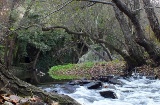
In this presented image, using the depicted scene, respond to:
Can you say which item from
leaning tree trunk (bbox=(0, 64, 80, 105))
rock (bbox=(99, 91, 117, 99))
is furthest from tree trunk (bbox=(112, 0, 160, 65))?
leaning tree trunk (bbox=(0, 64, 80, 105))

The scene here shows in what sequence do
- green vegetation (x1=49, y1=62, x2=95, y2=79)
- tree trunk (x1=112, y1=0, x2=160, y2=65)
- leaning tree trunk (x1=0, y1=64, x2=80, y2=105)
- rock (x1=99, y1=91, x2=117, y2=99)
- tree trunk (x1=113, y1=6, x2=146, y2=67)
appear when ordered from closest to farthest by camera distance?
1. leaning tree trunk (x1=0, y1=64, x2=80, y2=105)
2. rock (x1=99, y1=91, x2=117, y2=99)
3. tree trunk (x1=112, y1=0, x2=160, y2=65)
4. tree trunk (x1=113, y1=6, x2=146, y2=67)
5. green vegetation (x1=49, y1=62, x2=95, y2=79)

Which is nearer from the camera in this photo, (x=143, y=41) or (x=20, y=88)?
(x=20, y=88)

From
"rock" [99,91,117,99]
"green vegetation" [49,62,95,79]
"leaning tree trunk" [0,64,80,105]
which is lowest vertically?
"green vegetation" [49,62,95,79]

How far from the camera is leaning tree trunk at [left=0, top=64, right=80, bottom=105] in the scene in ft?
12.9

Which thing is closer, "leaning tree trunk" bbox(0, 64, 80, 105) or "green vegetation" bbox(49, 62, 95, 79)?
"leaning tree trunk" bbox(0, 64, 80, 105)

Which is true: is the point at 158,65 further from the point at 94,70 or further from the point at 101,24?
the point at 101,24

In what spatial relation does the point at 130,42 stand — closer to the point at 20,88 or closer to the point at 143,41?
the point at 143,41

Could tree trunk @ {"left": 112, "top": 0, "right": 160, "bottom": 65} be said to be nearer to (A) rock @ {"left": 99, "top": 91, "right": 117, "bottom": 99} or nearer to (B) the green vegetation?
(B) the green vegetation

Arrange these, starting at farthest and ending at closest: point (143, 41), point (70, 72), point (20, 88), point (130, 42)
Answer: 1. point (70, 72)
2. point (130, 42)
3. point (143, 41)
4. point (20, 88)

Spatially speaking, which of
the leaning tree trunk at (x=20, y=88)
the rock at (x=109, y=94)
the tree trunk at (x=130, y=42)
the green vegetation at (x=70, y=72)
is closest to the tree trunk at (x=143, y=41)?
the tree trunk at (x=130, y=42)

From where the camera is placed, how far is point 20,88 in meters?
4.10

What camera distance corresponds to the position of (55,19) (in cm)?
2372

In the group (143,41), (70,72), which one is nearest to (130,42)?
(143,41)

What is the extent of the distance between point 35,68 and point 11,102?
29.7m
